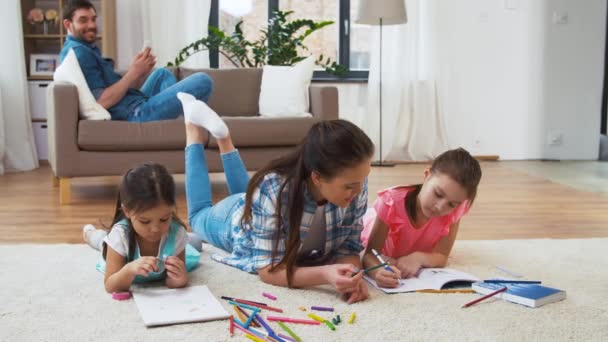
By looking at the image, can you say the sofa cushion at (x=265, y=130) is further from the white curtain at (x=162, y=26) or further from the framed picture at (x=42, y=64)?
the framed picture at (x=42, y=64)

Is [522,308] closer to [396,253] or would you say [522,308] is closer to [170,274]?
[396,253]

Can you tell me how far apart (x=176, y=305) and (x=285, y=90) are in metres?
2.66

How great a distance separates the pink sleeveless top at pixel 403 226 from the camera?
197 centimetres

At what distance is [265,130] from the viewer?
364cm

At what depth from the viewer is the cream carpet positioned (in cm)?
144

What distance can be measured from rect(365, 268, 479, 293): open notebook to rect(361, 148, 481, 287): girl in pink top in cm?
2

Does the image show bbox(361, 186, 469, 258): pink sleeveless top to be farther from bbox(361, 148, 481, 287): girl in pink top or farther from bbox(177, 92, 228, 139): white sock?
bbox(177, 92, 228, 139): white sock

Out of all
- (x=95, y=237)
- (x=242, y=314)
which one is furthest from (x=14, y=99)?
(x=242, y=314)

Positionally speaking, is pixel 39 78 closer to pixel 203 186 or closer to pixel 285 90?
pixel 285 90

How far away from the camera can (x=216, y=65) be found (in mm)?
5316

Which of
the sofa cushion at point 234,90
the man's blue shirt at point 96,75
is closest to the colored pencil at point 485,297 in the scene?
the man's blue shirt at point 96,75

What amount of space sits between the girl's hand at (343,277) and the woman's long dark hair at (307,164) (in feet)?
0.40

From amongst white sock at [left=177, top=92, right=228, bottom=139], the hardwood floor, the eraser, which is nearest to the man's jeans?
the hardwood floor

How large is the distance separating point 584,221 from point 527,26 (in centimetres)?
286
